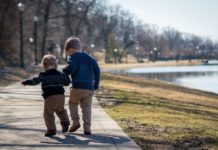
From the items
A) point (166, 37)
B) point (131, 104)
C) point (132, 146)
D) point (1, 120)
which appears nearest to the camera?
point (132, 146)

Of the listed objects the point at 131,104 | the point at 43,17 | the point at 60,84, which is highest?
the point at 43,17

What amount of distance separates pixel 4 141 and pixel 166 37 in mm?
179720

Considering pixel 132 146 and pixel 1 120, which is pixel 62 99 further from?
pixel 1 120

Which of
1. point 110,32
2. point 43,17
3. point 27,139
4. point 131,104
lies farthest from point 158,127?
point 110,32

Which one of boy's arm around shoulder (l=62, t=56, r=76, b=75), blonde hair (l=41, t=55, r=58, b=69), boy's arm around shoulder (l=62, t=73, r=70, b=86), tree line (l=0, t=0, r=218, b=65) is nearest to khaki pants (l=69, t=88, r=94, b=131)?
boy's arm around shoulder (l=62, t=73, r=70, b=86)

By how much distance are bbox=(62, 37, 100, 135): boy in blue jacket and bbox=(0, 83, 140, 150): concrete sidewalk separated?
0.31 m

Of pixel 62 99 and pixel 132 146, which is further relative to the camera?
pixel 62 99

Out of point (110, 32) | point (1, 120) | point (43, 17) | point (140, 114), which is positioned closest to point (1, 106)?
point (1, 120)

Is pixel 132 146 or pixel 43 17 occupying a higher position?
pixel 43 17

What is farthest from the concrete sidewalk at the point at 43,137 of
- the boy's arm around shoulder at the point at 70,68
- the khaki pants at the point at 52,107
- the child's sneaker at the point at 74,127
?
the boy's arm around shoulder at the point at 70,68

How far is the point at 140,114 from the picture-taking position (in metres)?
12.1

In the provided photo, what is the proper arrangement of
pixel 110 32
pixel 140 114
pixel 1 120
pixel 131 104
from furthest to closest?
pixel 110 32, pixel 131 104, pixel 140 114, pixel 1 120

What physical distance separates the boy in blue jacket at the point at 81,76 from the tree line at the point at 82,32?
27398 millimetres

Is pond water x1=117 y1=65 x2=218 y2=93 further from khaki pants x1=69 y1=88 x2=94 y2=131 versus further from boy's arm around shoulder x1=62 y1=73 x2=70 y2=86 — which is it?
boy's arm around shoulder x1=62 y1=73 x2=70 y2=86
